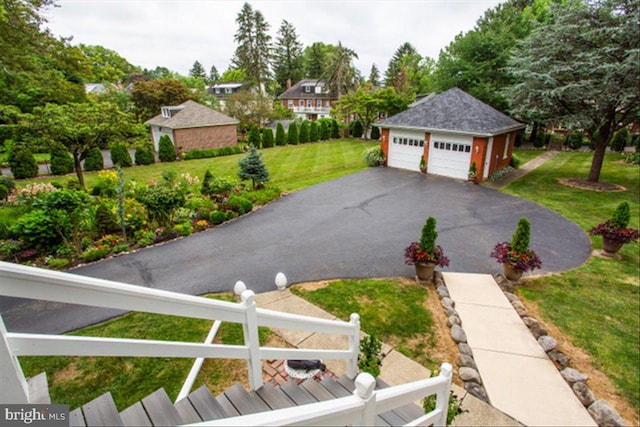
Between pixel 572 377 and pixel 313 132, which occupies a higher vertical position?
pixel 313 132

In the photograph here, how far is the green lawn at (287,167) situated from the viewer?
18.0m

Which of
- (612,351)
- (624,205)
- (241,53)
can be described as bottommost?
(612,351)

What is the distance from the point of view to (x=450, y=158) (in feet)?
59.3

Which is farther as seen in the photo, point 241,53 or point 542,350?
point 241,53

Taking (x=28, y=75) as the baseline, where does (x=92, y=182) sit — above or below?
below

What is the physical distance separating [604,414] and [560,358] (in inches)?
40.6

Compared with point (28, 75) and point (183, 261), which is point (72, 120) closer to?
point (28, 75)

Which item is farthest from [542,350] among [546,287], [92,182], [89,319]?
[92,182]

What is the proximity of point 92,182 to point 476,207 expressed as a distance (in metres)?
→ 18.6

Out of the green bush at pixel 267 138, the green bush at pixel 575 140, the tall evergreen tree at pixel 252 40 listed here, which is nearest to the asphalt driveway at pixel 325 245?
the green bush at pixel 267 138

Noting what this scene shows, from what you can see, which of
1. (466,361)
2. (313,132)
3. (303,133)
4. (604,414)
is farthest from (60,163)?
(604,414)

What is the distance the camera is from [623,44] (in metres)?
13.9

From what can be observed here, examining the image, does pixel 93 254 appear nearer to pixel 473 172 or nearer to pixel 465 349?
pixel 465 349

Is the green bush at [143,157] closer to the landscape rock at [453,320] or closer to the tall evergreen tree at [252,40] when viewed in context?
the landscape rock at [453,320]
